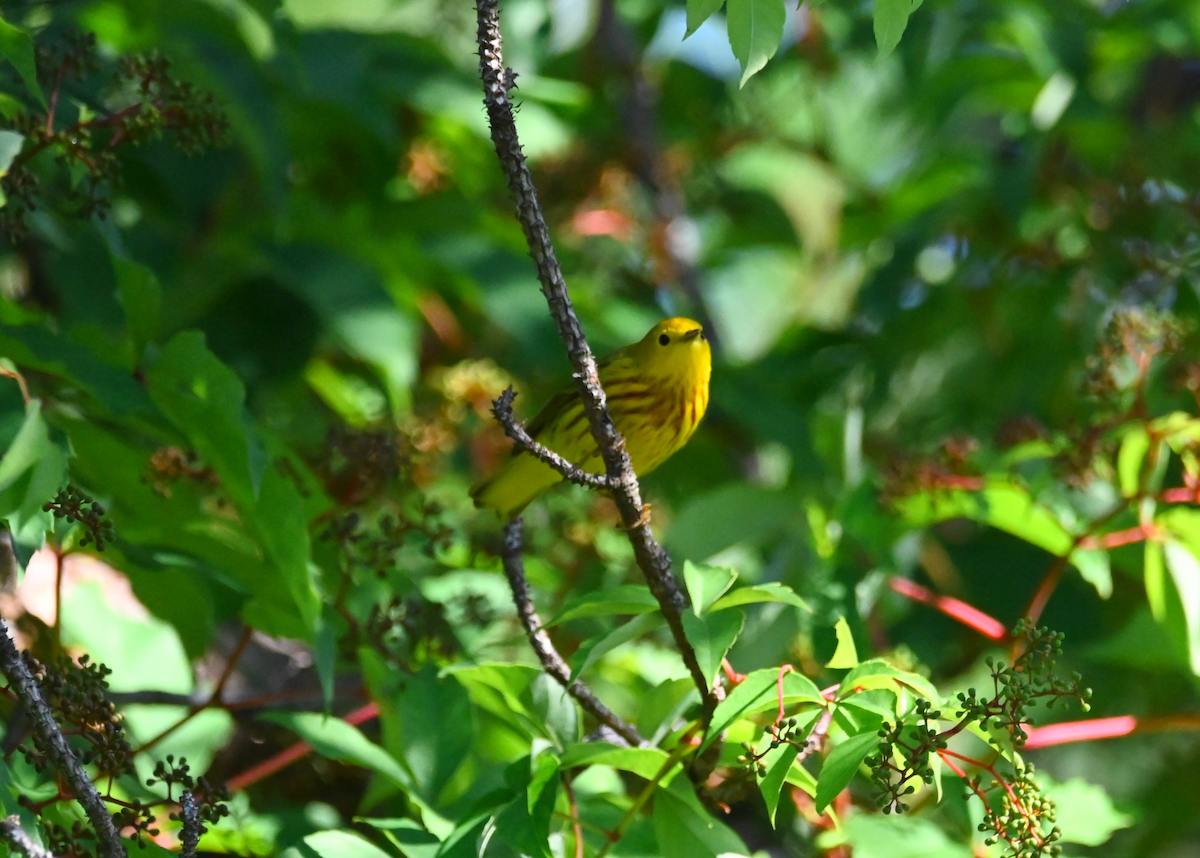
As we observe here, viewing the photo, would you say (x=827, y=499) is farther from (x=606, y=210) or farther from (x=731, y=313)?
(x=731, y=313)

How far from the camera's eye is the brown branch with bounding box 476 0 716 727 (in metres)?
1.42

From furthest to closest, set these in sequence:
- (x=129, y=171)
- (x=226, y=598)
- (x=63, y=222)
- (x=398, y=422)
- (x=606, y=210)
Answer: (x=606, y=210) → (x=129, y=171) → (x=398, y=422) → (x=63, y=222) → (x=226, y=598)

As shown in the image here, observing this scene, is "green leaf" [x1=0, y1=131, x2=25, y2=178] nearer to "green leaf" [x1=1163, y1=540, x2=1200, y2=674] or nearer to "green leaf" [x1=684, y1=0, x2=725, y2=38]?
"green leaf" [x1=684, y1=0, x2=725, y2=38]

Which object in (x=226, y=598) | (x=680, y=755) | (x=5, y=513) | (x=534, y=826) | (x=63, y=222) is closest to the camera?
(x=5, y=513)

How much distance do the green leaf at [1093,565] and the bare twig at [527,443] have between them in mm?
1069

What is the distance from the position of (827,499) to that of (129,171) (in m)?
1.95

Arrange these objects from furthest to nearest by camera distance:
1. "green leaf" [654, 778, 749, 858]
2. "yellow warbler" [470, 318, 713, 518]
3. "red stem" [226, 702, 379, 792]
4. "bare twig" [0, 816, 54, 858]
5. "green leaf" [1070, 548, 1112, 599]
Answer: "yellow warbler" [470, 318, 713, 518] → "green leaf" [1070, 548, 1112, 599] → "red stem" [226, 702, 379, 792] → "green leaf" [654, 778, 749, 858] → "bare twig" [0, 816, 54, 858]

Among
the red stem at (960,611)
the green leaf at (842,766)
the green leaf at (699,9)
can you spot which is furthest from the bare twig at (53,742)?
the red stem at (960,611)

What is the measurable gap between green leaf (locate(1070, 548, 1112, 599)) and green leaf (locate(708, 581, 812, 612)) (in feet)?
2.88

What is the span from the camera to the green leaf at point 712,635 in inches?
55.8

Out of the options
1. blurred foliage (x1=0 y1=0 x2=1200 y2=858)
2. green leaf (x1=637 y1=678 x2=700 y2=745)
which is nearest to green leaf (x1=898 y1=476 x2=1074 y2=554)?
blurred foliage (x1=0 y1=0 x2=1200 y2=858)

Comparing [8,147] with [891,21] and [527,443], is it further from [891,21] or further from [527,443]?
[891,21]

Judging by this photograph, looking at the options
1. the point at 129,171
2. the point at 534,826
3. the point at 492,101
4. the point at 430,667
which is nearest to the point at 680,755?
the point at 534,826

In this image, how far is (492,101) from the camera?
4.65ft
